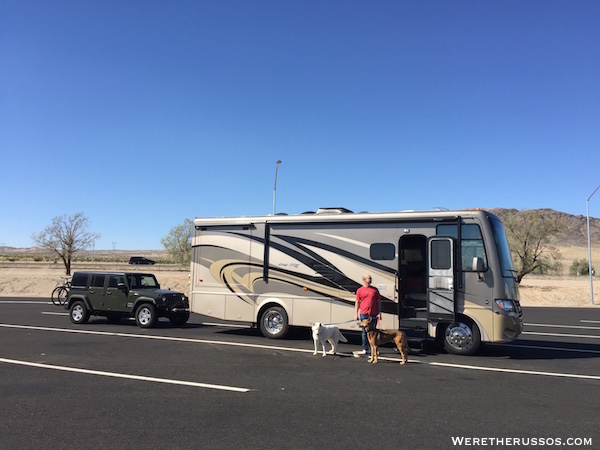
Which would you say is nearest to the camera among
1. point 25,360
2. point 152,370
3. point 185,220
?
point 152,370

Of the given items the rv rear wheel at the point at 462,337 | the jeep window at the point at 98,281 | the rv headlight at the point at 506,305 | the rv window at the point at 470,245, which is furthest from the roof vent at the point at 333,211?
the jeep window at the point at 98,281

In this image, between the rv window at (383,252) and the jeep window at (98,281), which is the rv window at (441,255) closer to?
the rv window at (383,252)

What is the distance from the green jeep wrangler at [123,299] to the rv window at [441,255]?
8.49 m

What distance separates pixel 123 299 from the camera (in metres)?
15.4

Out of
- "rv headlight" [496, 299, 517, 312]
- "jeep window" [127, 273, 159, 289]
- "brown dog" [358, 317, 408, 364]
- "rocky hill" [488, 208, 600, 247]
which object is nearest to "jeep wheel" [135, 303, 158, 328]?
"jeep window" [127, 273, 159, 289]

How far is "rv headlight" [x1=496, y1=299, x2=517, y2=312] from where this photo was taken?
1038 cm

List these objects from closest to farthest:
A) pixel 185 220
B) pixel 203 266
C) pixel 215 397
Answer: pixel 215 397
pixel 203 266
pixel 185 220

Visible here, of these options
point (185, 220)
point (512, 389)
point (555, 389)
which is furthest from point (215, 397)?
point (185, 220)

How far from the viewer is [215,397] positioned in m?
6.76

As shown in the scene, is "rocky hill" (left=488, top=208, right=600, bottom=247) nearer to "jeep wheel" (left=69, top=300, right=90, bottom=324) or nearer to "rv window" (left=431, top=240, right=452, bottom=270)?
"rv window" (left=431, top=240, right=452, bottom=270)

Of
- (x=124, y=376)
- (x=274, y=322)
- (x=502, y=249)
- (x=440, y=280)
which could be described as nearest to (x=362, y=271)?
(x=440, y=280)

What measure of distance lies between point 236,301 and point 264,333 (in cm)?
123

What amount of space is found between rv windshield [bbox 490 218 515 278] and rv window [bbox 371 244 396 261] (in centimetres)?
236

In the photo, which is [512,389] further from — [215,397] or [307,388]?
[215,397]
